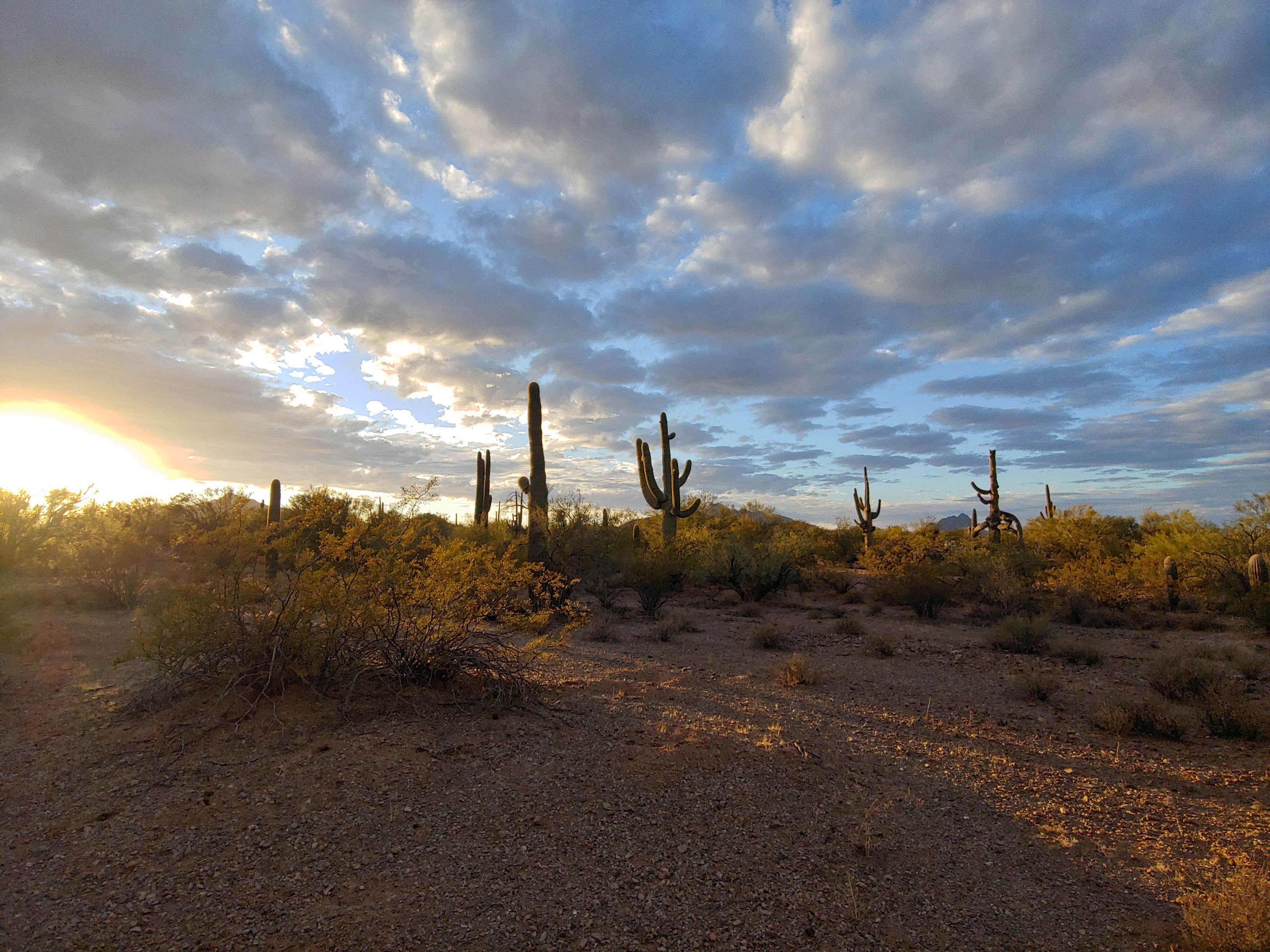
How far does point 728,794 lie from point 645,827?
930mm

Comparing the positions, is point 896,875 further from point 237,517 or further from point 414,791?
point 237,517

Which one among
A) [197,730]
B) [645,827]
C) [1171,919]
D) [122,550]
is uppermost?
[122,550]

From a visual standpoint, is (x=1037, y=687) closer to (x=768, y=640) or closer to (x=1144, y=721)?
(x=1144, y=721)

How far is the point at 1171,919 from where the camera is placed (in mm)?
4129

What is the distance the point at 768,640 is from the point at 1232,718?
22.3 feet

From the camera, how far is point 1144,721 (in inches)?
305

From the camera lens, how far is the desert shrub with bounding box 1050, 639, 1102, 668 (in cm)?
1134

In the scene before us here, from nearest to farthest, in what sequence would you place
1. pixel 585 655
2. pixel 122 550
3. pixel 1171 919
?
pixel 1171 919 < pixel 585 655 < pixel 122 550

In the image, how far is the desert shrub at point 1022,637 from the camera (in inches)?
490

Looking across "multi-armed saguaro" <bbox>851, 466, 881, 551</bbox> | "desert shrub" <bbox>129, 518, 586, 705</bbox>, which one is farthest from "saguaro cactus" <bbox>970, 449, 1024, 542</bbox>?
"desert shrub" <bbox>129, 518, 586, 705</bbox>

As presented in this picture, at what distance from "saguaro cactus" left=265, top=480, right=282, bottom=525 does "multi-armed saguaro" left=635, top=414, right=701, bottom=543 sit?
12.1 metres

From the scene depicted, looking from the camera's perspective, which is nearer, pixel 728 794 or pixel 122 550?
Answer: pixel 728 794

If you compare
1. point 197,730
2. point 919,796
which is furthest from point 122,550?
point 919,796

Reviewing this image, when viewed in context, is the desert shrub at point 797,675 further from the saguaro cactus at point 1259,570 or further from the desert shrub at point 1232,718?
the saguaro cactus at point 1259,570
